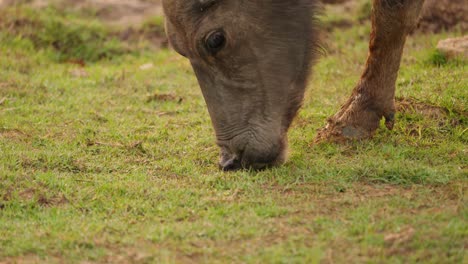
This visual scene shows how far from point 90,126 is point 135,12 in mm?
4839

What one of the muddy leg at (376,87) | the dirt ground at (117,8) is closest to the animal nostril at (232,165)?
the muddy leg at (376,87)

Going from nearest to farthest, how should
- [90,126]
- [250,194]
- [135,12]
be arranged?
1. [250,194]
2. [90,126]
3. [135,12]

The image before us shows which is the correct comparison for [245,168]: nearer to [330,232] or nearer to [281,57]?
[281,57]

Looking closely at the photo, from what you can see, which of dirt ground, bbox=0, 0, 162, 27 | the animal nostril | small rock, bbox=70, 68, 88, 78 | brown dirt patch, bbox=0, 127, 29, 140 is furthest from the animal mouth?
dirt ground, bbox=0, 0, 162, 27

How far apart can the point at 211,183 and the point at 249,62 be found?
796 millimetres

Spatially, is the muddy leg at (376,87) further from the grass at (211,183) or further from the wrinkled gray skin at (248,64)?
the wrinkled gray skin at (248,64)


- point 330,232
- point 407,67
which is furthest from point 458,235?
point 407,67

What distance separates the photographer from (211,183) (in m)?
4.63

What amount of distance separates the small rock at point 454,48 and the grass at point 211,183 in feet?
0.34

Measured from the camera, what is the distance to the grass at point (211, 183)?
3625 mm

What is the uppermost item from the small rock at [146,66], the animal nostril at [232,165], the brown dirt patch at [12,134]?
the animal nostril at [232,165]

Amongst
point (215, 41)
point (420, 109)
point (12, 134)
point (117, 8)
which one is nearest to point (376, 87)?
point (420, 109)

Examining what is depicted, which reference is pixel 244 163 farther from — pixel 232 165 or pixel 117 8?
pixel 117 8

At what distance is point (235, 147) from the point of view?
15.9ft
